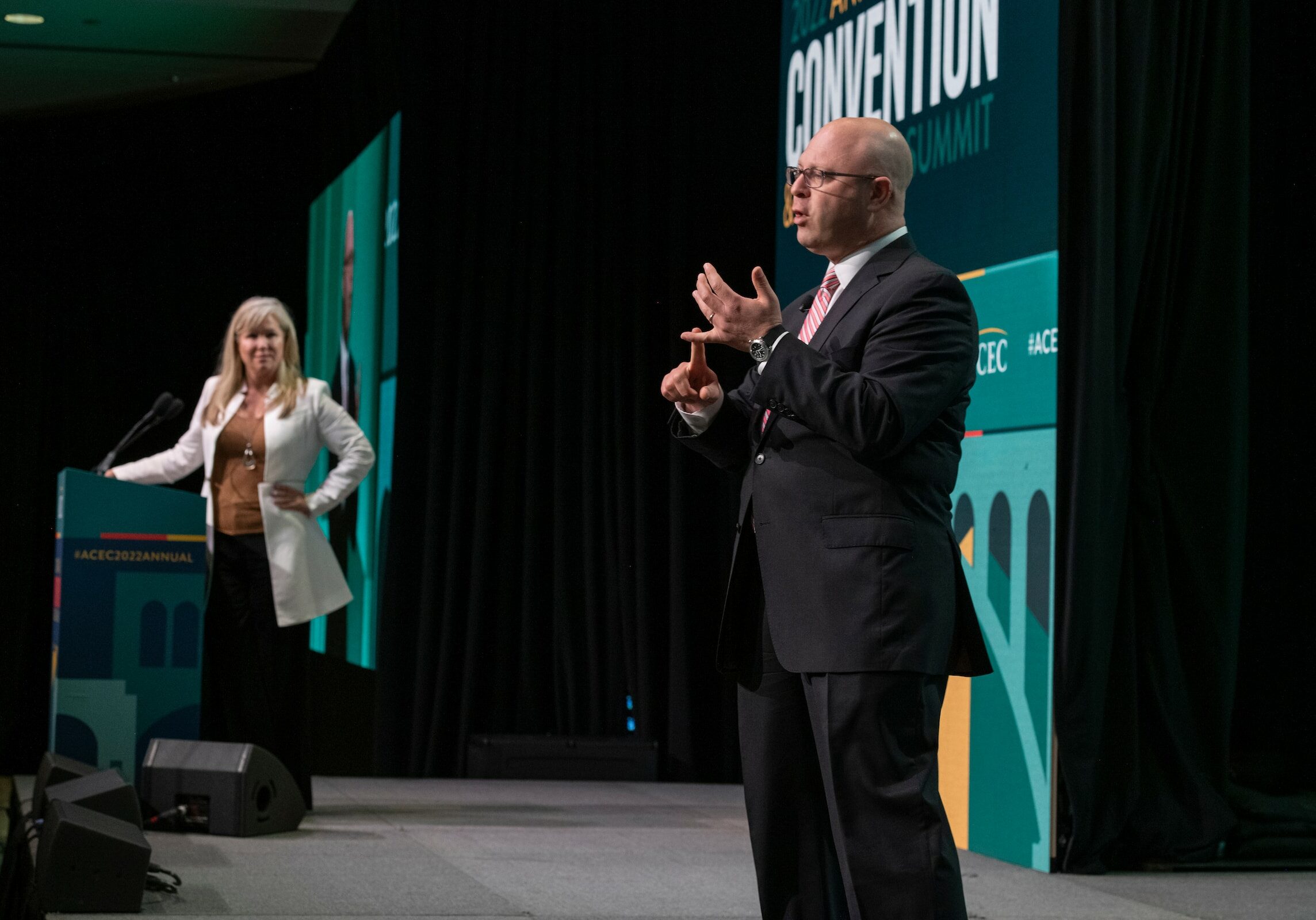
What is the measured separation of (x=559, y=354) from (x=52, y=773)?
2707mm

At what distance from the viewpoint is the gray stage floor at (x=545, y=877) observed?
3209 millimetres

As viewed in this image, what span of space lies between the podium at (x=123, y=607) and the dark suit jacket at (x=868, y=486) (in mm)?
2618

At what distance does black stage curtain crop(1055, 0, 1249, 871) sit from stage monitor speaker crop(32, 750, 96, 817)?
2.36 metres

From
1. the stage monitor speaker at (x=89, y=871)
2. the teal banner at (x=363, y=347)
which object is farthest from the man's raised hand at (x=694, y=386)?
the teal banner at (x=363, y=347)

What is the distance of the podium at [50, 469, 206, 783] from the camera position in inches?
170

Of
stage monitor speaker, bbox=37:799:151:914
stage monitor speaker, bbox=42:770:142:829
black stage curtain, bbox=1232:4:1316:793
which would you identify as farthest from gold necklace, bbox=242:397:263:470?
black stage curtain, bbox=1232:4:1316:793

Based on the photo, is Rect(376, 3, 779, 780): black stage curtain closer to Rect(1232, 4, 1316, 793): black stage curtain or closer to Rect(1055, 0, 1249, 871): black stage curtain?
Rect(1232, 4, 1316, 793): black stage curtain

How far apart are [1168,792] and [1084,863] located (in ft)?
1.08

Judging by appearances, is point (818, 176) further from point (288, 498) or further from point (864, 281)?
point (288, 498)

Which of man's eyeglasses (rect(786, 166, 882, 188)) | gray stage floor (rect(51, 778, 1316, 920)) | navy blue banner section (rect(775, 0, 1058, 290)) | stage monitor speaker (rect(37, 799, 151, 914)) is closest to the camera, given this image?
Result: man's eyeglasses (rect(786, 166, 882, 188))

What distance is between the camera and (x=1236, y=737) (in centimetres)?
548

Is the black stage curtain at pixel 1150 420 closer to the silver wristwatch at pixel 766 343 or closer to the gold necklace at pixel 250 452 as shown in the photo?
the silver wristwatch at pixel 766 343

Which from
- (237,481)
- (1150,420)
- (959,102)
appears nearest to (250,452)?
(237,481)

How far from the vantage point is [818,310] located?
2.23m
